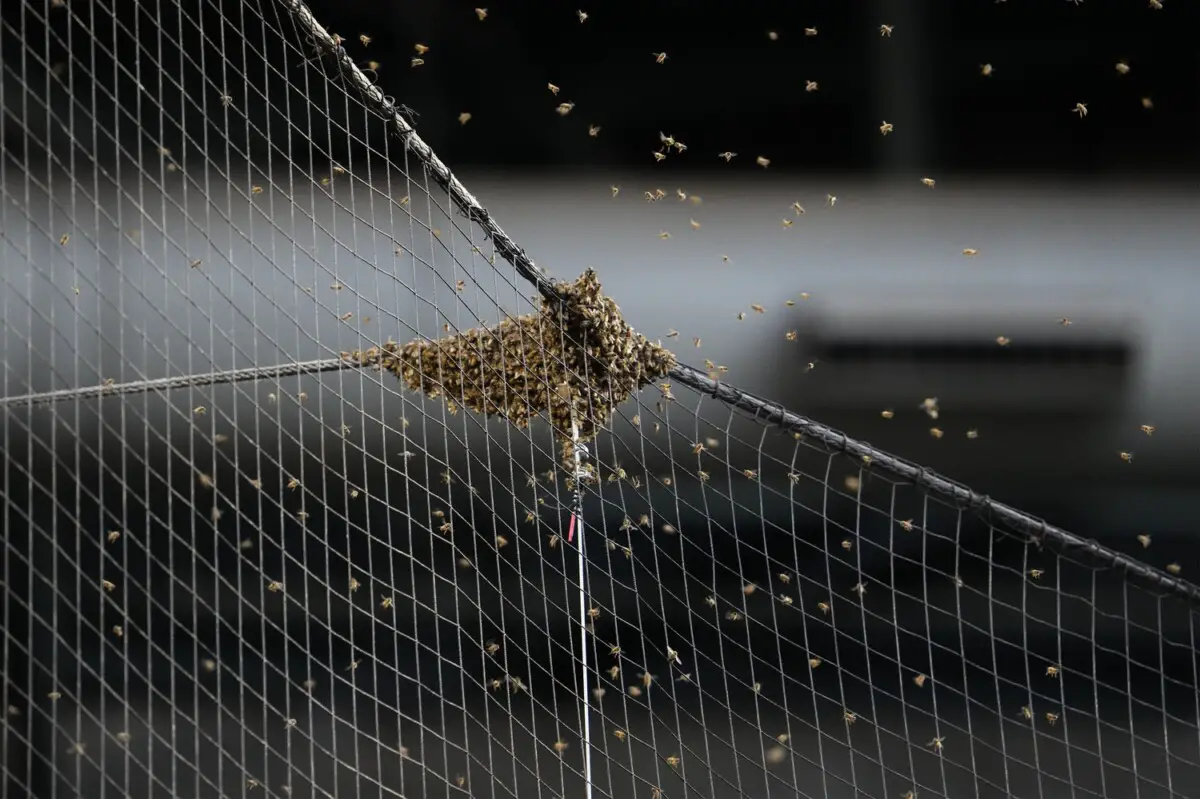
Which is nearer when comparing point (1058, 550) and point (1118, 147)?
point (1058, 550)

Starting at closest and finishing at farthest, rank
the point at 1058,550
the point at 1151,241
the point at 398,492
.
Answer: the point at 1058,550 → the point at 398,492 → the point at 1151,241

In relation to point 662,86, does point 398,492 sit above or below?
below

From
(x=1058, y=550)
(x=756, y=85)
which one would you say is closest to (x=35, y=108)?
(x=756, y=85)

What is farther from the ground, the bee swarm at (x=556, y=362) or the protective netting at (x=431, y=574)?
the bee swarm at (x=556, y=362)

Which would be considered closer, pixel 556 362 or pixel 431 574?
pixel 556 362

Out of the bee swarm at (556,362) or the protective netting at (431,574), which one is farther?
the protective netting at (431,574)

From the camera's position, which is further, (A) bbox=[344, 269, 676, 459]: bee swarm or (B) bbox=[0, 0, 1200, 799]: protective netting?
(B) bbox=[0, 0, 1200, 799]: protective netting

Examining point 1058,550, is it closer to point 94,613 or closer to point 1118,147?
point 1118,147

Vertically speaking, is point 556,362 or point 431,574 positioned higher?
point 556,362
